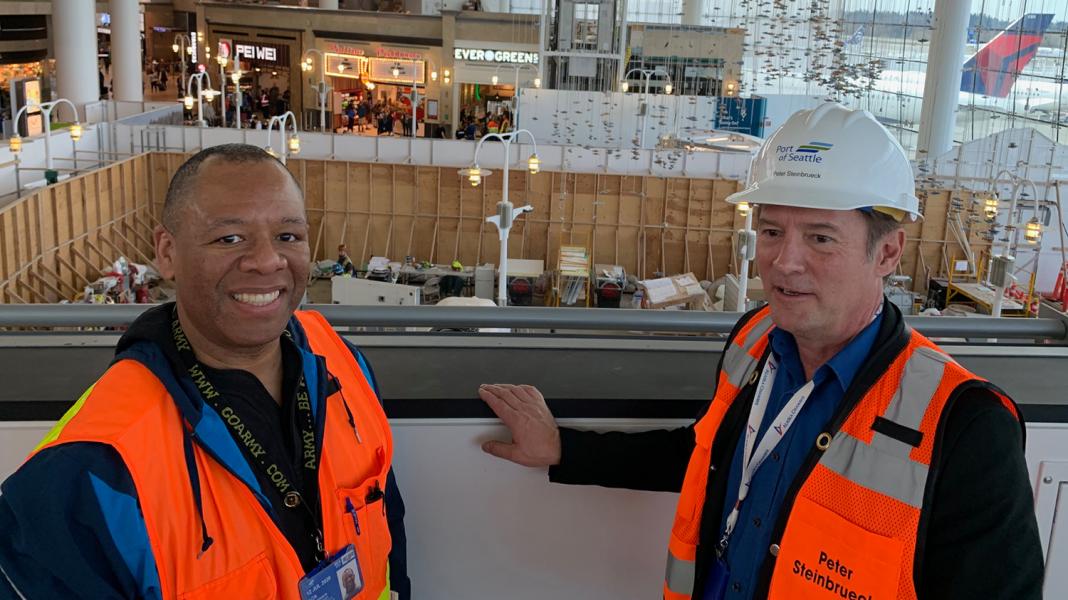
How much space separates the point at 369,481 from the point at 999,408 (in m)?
1.05

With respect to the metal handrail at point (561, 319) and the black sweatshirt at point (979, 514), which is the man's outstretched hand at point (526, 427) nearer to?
the metal handrail at point (561, 319)

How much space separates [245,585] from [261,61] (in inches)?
1399

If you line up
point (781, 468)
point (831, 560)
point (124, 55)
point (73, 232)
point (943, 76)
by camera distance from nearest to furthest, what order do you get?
point (831, 560) → point (781, 468) → point (73, 232) → point (943, 76) → point (124, 55)

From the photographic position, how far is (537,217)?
19734mm

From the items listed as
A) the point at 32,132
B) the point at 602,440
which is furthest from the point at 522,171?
the point at 602,440

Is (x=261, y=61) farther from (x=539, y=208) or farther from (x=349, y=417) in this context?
(x=349, y=417)

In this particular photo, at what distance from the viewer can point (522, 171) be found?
1977cm

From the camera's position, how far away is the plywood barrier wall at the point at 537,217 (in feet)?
63.7

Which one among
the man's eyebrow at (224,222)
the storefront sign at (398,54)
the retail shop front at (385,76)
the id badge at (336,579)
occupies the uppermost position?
the storefront sign at (398,54)

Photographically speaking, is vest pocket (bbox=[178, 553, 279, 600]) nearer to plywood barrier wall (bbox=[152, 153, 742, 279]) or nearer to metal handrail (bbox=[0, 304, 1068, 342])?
metal handrail (bbox=[0, 304, 1068, 342])

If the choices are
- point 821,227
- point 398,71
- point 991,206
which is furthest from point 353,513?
point 398,71

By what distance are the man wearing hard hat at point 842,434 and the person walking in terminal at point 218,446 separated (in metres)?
0.67

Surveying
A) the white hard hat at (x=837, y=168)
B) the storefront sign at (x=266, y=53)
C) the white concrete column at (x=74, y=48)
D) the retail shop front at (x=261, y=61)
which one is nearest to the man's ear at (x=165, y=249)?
the white hard hat at (x=837, y=168)

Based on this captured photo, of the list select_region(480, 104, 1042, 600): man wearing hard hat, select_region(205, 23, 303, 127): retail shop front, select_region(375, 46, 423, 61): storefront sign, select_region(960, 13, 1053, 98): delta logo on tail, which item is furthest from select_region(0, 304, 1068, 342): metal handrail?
select_region(205, 23, 303, 127): retail shop front
